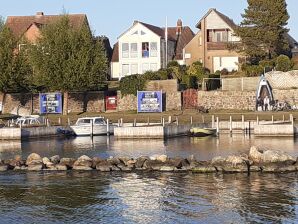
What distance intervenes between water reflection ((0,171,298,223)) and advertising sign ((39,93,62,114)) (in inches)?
1651

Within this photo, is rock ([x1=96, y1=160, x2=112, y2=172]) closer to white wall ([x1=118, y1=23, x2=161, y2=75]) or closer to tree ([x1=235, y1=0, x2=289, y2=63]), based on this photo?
tree ([x1=235, y1=0, x2=289, y2=63])

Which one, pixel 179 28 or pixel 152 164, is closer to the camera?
pixel 152 164

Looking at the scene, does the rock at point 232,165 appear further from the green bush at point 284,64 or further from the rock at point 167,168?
the green bush at point 284,64

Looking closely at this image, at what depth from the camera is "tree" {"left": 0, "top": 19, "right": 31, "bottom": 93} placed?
78.9 meters

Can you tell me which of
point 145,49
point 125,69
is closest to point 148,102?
point 145,49

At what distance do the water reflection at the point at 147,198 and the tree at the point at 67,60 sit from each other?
39.1 m

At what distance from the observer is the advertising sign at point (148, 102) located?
75312mm

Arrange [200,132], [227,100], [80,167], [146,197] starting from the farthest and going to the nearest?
1. [227,100]
2. [200,132]
3. [80,167]
4. [146,197]

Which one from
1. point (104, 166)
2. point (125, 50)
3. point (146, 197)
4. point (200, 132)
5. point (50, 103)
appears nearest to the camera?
point (146, 197)

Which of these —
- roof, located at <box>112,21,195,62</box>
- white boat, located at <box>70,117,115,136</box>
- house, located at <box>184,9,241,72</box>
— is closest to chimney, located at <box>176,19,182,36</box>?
roof, located at <box>112,21,195,62</box>

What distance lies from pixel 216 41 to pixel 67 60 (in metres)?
24.2

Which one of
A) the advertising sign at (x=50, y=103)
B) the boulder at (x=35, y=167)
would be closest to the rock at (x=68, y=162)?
the boulder at (x=35, y=167)

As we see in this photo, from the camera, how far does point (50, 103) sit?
7938 cm

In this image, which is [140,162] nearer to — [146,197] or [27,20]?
[146,197]
